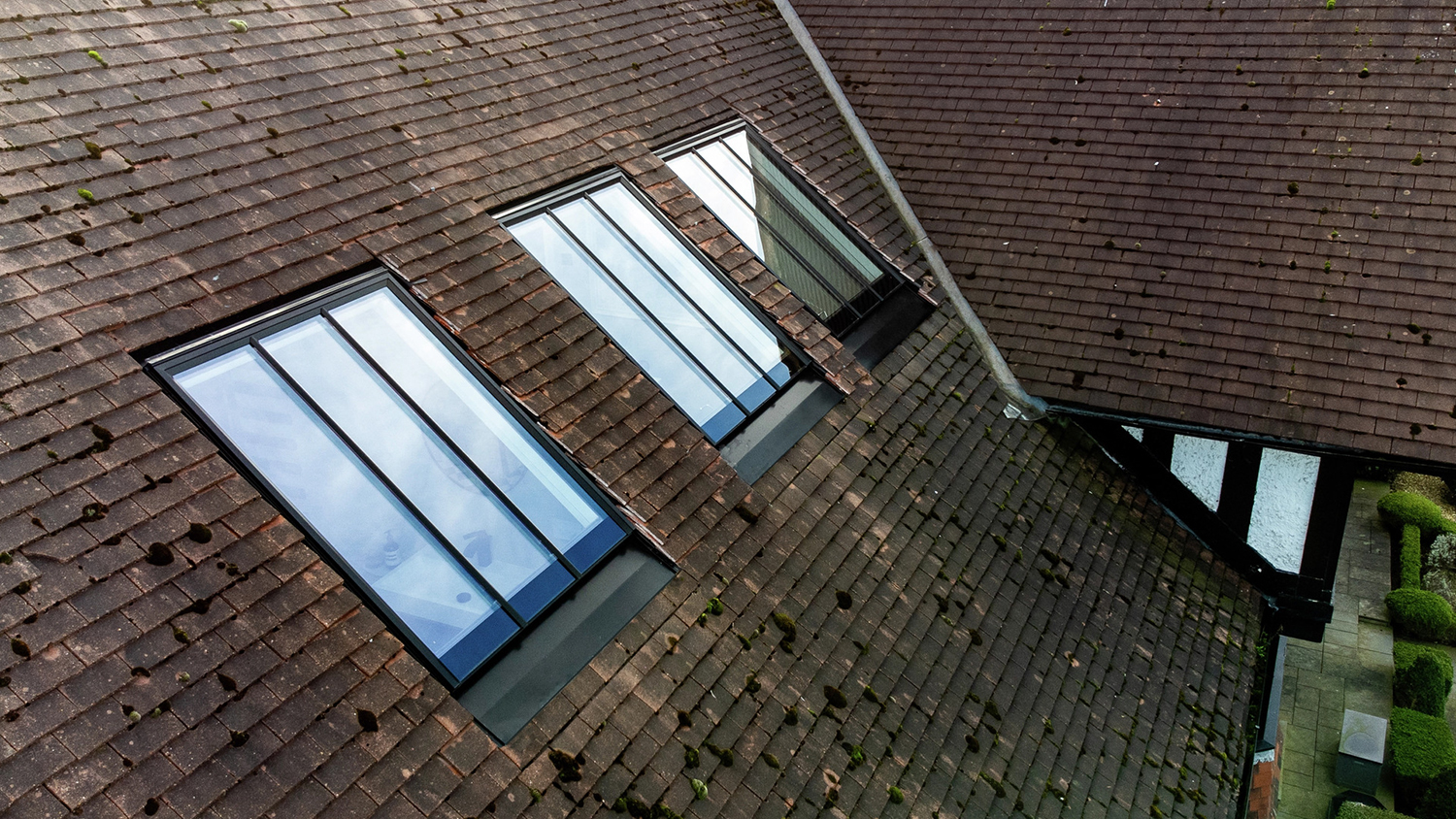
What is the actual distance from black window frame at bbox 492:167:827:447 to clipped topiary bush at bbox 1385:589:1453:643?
1380cm

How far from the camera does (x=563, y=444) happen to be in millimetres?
6059

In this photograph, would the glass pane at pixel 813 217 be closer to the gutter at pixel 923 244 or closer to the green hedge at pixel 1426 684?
the gutter at pixel 923 244

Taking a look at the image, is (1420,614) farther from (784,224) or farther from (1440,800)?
(784,224)

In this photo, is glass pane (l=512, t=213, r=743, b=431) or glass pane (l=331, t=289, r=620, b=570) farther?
glass pane (l=512, t=213, r=743, b=431)

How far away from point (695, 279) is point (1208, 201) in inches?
232

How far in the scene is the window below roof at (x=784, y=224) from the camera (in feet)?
28.4

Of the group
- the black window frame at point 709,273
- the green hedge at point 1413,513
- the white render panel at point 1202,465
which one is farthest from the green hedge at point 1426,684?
the black window frame at point 709,273

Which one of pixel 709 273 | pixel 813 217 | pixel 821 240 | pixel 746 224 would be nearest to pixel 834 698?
pixel 709 273

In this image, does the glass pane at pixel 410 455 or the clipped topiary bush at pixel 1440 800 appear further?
the clipped topiary bush at pixel 1440 800

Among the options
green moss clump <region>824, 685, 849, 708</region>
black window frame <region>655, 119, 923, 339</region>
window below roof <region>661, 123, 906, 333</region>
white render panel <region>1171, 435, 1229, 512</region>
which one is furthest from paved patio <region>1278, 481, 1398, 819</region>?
green moss clump <region>824, 685, 849, 708</region>

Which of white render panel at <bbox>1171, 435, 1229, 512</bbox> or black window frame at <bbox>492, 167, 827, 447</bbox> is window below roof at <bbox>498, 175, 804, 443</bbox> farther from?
white render panel at <bbox>1171, 435, 1229, 512</bbox>

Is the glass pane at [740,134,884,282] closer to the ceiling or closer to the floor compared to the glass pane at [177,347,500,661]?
closer to the ceiling

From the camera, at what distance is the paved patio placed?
1388cm

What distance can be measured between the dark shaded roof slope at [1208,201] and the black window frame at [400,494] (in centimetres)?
555
